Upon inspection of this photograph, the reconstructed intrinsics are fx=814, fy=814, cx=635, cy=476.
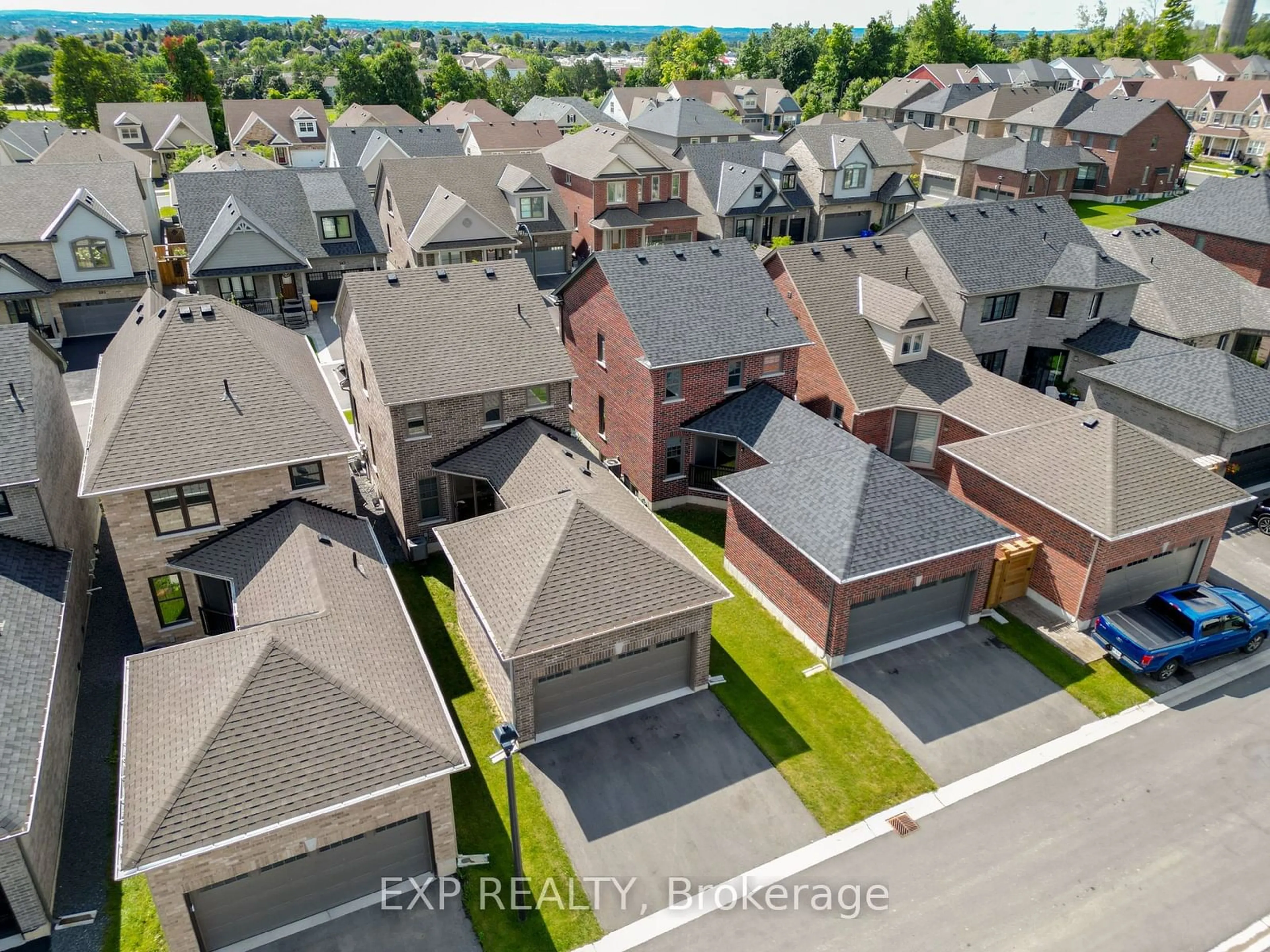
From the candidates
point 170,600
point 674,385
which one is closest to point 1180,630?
point 674,385

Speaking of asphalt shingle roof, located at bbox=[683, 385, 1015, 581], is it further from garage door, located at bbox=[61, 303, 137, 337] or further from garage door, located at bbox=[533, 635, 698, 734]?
garage door, located at bbox=[61, 303, 137, 337]

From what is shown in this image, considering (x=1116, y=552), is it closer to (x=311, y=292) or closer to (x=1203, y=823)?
(x=1203, y=823)

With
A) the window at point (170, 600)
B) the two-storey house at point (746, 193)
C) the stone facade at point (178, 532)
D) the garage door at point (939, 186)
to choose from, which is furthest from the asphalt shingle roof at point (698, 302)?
the garage door at point (939, 186)

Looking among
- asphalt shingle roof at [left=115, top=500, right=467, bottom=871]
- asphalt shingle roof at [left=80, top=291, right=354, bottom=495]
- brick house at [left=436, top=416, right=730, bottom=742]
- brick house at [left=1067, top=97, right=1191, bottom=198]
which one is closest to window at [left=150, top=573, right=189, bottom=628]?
asphalt shingle roof at [left=80, top=291, right=354, bottom=495]

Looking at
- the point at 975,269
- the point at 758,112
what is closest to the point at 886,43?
the point at 758,112

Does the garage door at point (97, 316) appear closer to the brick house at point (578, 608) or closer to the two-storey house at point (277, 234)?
the two-storey house at point (277, 234)

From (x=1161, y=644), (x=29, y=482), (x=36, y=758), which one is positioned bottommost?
(x=1161, y=644)

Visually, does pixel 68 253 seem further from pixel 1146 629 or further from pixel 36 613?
pixel 1146 629
